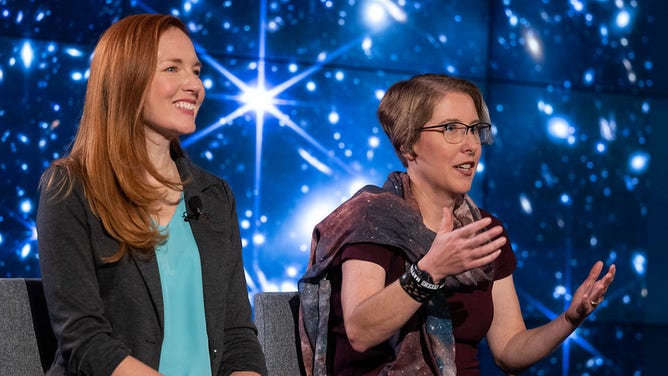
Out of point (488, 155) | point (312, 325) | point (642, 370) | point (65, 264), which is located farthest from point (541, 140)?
A: point (65, 264)

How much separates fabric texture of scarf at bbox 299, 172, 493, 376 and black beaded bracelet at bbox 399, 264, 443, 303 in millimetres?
231

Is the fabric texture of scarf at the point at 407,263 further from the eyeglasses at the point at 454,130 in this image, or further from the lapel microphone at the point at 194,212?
the lapel microphone at the point at 194,212

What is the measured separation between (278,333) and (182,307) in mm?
441

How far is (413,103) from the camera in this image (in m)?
2.38

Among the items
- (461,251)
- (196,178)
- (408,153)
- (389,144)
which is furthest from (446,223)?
(389,144)

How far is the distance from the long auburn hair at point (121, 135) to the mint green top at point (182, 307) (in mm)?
57

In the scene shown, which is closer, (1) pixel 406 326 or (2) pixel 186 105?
(2) pixel 186 105

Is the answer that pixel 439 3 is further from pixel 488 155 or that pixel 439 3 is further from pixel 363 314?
pixel 363 314

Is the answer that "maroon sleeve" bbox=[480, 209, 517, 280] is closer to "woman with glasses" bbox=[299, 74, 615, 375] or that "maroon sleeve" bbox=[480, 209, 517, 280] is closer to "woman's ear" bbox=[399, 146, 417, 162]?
"woman with glasses" bbox=[299, 74, 615, 375]

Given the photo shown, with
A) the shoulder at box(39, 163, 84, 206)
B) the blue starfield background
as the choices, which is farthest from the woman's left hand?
the blue starfield background

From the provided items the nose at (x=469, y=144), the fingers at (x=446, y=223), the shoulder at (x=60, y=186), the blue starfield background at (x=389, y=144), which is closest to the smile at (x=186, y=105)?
the shoulder at (x=60, y=186)

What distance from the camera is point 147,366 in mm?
1780

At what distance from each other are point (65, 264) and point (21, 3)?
7.51 feet

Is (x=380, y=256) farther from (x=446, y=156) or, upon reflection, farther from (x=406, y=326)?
(x=446, y=156)
